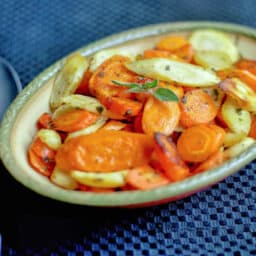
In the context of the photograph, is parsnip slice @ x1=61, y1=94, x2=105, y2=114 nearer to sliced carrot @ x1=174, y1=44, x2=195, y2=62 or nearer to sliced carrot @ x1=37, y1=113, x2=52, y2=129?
sliced carrot @ x1=37, y1=113, x2=52, y2=129

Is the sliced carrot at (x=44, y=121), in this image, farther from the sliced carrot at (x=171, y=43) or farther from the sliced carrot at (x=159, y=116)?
the sliced carrot at (x=171, y=43)

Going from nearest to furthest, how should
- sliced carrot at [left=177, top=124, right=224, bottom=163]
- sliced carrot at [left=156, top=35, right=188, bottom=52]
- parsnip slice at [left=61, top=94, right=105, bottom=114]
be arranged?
1. sliced carrot at [left=177, top=124, right=224, bottom=163]
2. parsnip slice at [left=61, top=94, right=105, bottom=114]
3. sliced carrot at [left=156, top=35, right=188, bottom=52]

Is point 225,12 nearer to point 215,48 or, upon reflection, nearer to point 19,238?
point 215,48

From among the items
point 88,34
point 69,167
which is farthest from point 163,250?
point 88,34

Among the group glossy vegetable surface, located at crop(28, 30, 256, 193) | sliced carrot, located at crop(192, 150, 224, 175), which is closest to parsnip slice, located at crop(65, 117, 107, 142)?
glossy vegetable surface, located at crop(28, 30, 256, 193)

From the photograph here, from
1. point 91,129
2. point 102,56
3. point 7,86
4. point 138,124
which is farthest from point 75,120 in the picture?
point 7,86

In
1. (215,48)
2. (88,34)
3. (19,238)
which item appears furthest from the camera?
(88,34)
